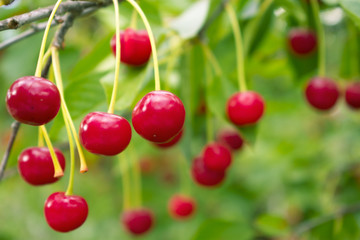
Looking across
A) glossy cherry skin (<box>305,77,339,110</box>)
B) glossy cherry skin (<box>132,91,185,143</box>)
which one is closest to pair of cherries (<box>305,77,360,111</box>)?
glossy cherry skin (<box>305,77,339,110</box>)

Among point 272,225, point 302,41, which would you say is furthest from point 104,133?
point 272,225

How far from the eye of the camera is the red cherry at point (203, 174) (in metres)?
1.47

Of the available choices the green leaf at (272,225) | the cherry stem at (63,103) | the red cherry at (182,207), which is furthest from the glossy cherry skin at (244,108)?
the red cherry at (182,207)

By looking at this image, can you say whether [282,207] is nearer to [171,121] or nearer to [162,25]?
[162,25]

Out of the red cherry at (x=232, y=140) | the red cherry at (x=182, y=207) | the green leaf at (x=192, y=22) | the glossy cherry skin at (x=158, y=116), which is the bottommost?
the red cherry at (x=182, y=207)

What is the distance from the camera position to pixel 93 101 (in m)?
1.06

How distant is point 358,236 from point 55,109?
1.33 m

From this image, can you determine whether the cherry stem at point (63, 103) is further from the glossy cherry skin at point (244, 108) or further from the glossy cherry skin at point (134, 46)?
the glossy cherry skin at point (244, 108)

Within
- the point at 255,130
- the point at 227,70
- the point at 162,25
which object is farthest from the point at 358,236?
the point at 162,25

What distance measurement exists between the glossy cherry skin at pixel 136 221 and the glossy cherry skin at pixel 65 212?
1.19 m

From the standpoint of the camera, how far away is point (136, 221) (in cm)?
200

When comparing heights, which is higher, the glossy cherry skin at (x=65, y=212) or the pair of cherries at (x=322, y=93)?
the pair of cherries at (x=322, y=93)

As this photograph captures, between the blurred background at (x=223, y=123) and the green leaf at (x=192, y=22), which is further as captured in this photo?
the blurred background at (x=223, y=123)

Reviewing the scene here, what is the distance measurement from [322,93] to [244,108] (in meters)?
0.43
